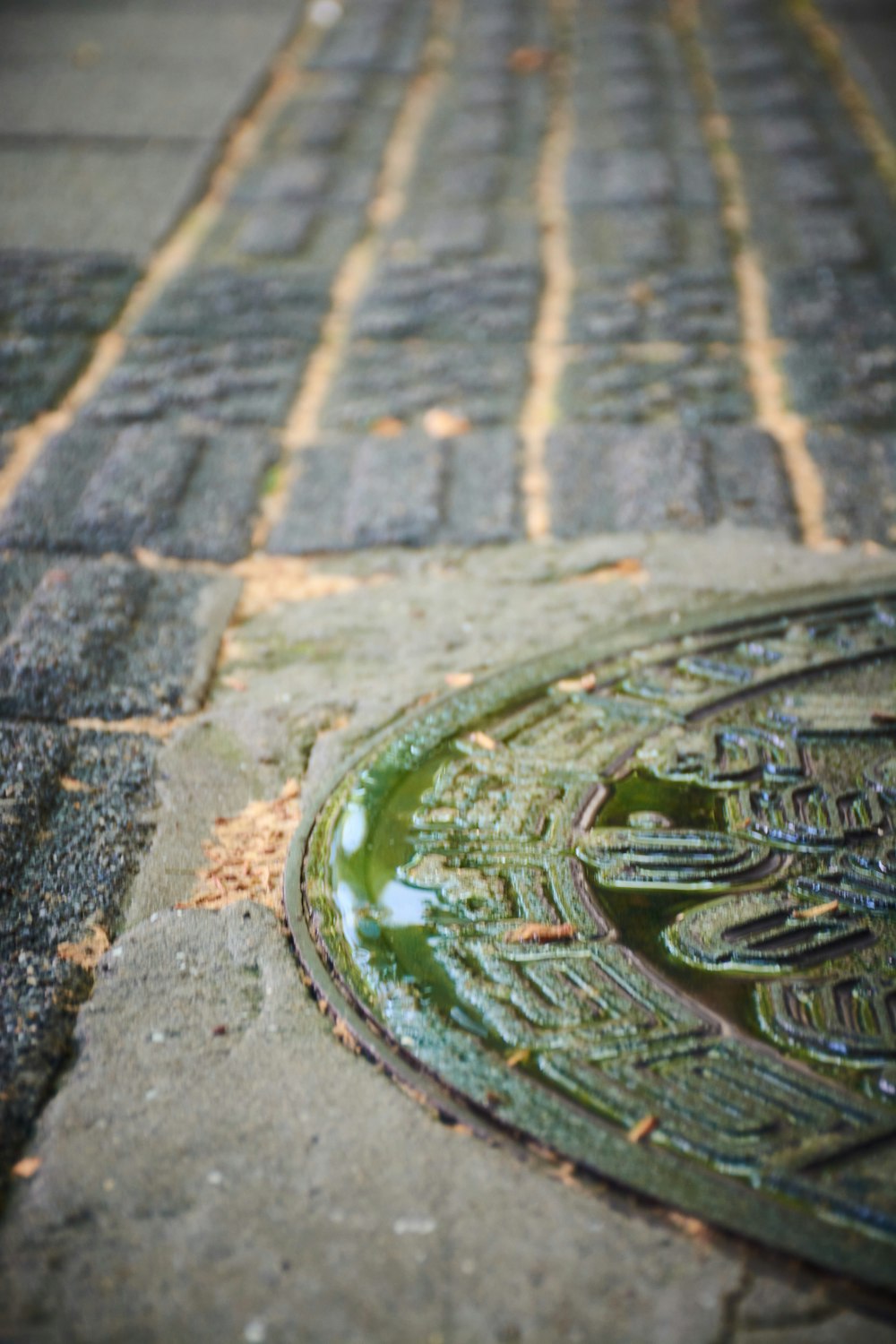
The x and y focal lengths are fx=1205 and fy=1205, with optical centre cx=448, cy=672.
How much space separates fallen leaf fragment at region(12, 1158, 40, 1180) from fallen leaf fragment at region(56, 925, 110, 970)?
0.93 ft

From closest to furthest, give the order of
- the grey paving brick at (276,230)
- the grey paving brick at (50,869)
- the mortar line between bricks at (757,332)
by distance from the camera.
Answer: the grey paving brick at (50,869) < the mortar line between bricks at (757,332) < the grey paving brick at (276,230)

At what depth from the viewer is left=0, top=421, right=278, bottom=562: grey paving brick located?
8.09 feet

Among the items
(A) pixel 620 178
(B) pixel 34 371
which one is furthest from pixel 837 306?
(B) pixel 34 371

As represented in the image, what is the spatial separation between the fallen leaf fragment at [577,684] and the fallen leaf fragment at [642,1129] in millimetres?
844

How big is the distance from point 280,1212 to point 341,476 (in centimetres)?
179

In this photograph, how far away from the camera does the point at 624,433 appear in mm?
2779

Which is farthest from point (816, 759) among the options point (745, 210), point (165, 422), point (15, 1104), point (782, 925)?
point (745, 210)

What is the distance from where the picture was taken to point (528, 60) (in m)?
4.97

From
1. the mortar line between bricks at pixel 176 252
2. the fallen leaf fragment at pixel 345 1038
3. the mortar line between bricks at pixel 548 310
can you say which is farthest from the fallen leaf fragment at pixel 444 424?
the fallen leaf fragment at pixel 345 1038

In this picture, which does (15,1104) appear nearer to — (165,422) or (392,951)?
(392,951)

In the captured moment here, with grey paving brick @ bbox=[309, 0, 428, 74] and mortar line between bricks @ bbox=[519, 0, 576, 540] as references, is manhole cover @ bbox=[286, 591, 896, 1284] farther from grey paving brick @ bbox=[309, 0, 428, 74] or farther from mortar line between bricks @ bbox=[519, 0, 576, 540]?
grey paving brick @ bbox=[309, 0, 428, 74]

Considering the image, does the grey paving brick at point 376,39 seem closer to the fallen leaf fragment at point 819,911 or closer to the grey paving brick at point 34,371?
the grey paving brick at point 34,371

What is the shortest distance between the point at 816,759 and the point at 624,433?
47.8 inches

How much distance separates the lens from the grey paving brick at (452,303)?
321 centimetres
